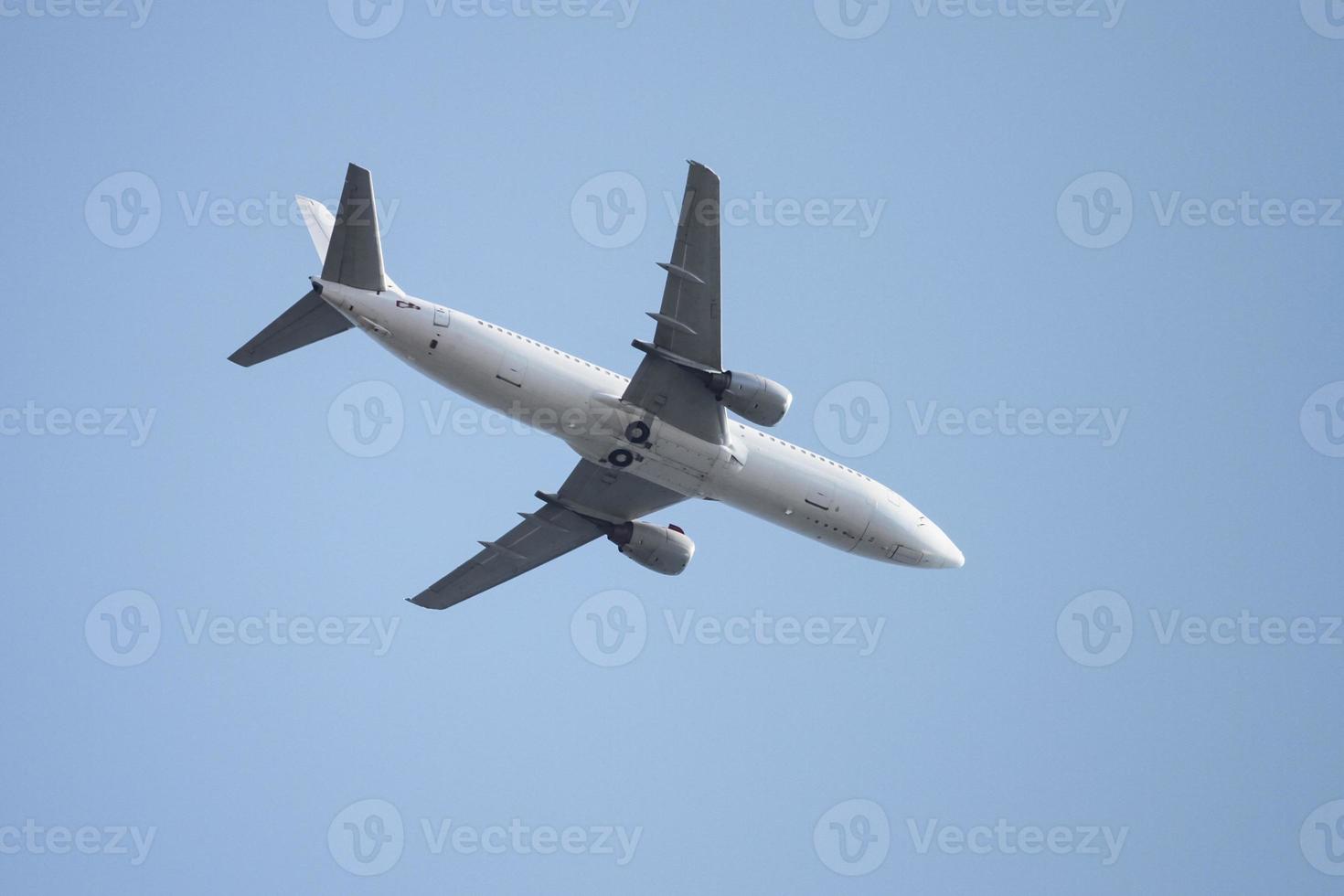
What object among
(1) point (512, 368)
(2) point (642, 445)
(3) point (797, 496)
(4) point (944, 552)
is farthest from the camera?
(4) point (944, 552)

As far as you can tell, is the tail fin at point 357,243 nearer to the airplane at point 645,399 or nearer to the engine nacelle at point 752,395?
the airplane at point 645,399

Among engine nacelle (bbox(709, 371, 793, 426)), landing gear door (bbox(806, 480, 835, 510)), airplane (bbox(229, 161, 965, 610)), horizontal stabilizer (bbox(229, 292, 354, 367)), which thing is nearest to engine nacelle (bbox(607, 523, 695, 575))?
airplane (bbox(229, 161, 965, 610))

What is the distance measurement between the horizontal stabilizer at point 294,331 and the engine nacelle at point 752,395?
34.0 feet

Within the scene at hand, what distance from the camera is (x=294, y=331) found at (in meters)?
39.7

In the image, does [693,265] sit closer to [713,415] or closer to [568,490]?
[713,415]

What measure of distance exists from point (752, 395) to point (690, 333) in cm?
254

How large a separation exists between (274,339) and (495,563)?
12177 millimetres

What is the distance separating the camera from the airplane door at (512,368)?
1537 inches

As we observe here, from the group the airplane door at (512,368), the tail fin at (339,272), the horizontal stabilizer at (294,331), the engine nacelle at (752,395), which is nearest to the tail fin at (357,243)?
the tail fin at (339,272)

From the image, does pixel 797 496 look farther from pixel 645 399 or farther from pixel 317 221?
pixel 317 221

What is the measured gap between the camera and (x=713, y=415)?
41281mm

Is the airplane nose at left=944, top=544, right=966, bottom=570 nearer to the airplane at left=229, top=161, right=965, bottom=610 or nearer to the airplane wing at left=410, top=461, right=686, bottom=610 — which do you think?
the airplane at left=229, top=161, right=965, bottom=610

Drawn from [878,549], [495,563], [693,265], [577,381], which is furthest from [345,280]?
[878,549]

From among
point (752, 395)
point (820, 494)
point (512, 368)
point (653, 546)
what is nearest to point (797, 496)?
→ point (820, 494)
